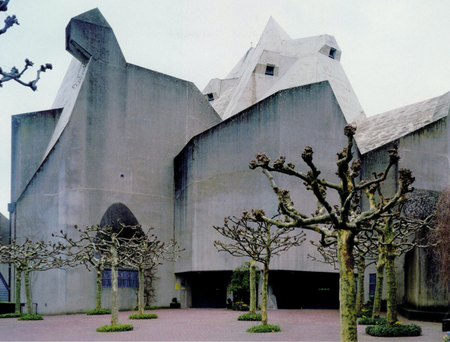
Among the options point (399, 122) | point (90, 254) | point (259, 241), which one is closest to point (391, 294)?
point (259, 241)

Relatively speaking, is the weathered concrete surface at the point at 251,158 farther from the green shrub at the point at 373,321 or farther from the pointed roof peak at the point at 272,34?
the pointed roof peak at the point at 272,34

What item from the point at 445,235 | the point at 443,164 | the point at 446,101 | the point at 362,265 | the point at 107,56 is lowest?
the point at 362,265

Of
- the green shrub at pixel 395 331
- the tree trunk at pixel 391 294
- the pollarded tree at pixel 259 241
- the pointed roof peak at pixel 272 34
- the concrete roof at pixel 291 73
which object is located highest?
the pointed roof peak at pixel 272 34

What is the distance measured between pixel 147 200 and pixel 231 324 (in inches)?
693

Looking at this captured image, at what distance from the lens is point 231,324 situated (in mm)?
21578

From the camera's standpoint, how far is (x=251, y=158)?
1329 inches

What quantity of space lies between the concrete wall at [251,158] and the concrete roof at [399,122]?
428 centimetres

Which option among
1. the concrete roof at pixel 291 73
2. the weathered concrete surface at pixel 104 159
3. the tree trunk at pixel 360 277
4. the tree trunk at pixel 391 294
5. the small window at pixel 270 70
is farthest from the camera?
the small window at pixel 270 70

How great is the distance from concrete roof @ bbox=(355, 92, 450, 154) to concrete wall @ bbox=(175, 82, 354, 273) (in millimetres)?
4279

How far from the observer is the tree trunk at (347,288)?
1066 cm

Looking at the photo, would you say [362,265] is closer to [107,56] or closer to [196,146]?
[196,146]

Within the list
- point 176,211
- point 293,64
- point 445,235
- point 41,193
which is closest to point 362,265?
point 445,235

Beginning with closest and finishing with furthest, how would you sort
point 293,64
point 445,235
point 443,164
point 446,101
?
point 445,235, point 443,164, point 446,101, point 293,64

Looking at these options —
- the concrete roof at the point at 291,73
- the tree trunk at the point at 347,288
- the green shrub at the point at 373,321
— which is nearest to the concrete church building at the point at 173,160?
the concrete roof at the point at 291,73
